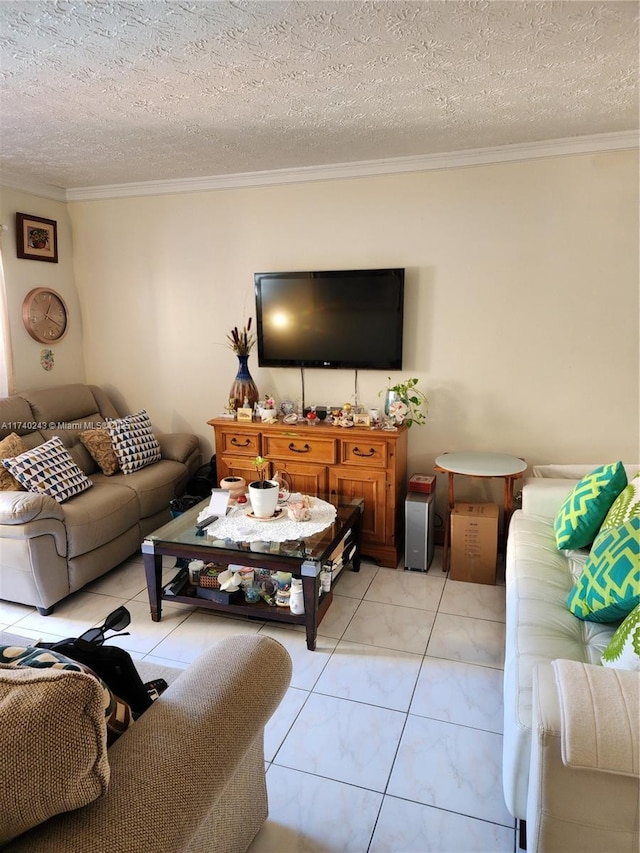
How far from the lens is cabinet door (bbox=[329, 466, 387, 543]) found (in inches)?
129

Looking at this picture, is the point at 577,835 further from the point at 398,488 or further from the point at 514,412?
the point at 514,412

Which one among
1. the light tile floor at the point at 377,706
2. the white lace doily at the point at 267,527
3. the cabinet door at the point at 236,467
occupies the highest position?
the cabinet door at the point at 236,467

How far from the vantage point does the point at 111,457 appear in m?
3.62

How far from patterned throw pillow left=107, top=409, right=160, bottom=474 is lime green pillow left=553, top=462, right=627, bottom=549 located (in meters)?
2.59

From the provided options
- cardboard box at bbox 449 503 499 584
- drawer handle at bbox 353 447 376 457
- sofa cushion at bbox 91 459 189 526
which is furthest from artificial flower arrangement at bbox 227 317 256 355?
cardboard box at bbox 449 503 499 584

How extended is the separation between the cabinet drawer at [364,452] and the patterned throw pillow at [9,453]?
6.02 ft

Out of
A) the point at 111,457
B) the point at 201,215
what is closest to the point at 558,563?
the point at 111,457

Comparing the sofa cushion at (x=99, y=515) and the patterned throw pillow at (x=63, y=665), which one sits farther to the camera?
the sofa cushion at (x=99, y=515)

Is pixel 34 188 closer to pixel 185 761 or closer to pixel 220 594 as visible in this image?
pixel 220 594

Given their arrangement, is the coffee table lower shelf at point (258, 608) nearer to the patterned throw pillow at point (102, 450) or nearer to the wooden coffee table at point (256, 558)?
the wooden coffee table at point (256, 558)

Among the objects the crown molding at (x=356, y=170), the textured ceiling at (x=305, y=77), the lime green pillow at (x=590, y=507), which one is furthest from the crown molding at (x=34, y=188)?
the lime green pillow at (x=590, y=507)

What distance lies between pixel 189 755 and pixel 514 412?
2804 millimetres

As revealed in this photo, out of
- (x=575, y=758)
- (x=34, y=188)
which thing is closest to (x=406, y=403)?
(x=575, y=758)

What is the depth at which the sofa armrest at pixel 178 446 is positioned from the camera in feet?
12.8
